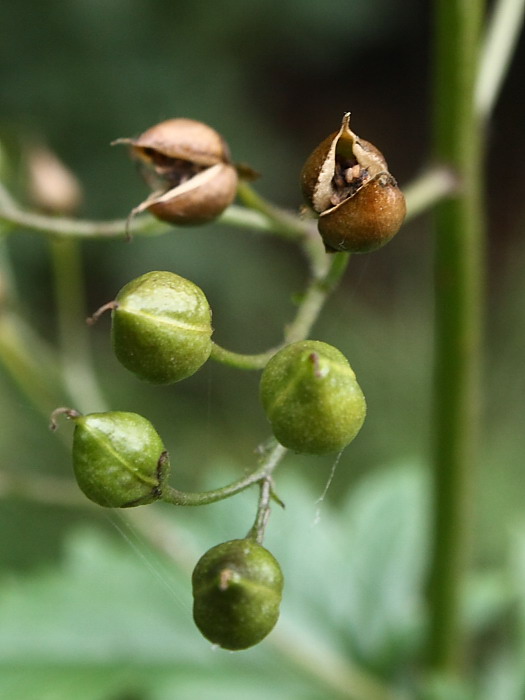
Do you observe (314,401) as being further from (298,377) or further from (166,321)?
(166,321)

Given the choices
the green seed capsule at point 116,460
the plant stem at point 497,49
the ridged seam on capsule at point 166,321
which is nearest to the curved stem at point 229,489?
the green seed capsule at point 116,460

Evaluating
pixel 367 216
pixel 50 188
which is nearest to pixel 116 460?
pixel 367 216

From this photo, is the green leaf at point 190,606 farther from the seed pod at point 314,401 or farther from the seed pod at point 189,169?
the seed pod at point 314,401

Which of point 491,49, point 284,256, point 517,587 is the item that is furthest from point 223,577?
point 284,256

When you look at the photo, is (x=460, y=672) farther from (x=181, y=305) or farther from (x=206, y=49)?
(x=206, y=49)

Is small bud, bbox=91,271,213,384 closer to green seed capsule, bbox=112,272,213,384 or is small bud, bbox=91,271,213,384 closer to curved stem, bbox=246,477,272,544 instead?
green seed capsule, bbox=112,272,213,384

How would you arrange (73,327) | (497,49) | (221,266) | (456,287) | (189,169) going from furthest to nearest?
(221,266), (73,327), (497,49), (456,287), (189,169)

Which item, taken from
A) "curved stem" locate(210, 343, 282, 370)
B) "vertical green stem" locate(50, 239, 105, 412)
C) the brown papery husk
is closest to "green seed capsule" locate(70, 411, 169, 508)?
"curved stem" locate(210, 343, 282, 370)
